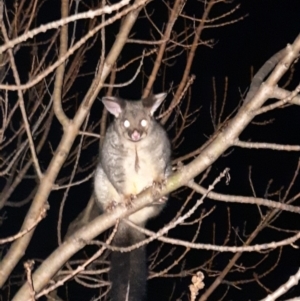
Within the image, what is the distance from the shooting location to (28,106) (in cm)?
557

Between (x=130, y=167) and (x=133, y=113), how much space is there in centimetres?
40

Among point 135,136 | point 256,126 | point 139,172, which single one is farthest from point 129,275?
point 256,126

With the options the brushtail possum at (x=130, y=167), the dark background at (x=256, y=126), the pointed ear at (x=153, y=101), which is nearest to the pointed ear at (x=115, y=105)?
the brushtail possum at (x=130, y=167)

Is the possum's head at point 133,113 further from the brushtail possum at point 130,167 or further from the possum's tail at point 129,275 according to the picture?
the possum's tail at point 129,275

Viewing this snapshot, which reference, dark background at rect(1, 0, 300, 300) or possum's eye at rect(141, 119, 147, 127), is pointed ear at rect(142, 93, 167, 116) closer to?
possum's eye at rect(141, 119, 147, 127)

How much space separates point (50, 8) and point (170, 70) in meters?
3.16

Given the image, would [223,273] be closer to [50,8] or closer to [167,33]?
[167,33]

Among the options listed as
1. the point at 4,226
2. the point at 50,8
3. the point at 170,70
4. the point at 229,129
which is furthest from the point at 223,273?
the point at 170,70

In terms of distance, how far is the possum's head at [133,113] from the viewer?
416cm

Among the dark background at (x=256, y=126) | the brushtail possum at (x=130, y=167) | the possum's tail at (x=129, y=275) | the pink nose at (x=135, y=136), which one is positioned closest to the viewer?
the possum's tail at (x=129, y=275)

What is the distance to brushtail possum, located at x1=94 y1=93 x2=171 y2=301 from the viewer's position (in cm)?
390

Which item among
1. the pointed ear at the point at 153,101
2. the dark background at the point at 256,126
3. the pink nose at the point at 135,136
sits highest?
the dark background at the point at 256,126

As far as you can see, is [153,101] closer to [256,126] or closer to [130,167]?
[130,167]

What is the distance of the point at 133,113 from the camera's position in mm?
4246
